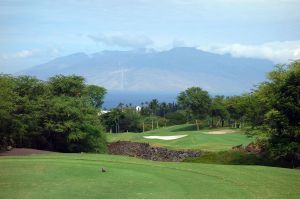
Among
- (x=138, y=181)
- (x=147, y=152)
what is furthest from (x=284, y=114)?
(x=147, y=152)

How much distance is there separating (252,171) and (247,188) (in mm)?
4847

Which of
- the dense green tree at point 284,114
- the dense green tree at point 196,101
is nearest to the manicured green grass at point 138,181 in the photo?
the dense green tree at point 284,114

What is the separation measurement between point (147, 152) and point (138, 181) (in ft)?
131

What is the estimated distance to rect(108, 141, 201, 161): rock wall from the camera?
49.9 m

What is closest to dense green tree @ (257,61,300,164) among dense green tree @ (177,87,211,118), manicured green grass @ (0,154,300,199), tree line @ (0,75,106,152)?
manicured green grass @ (0,154,300,199)

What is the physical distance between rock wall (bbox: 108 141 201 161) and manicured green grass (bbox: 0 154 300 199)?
2624 centimetres

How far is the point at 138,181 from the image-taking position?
17828mm

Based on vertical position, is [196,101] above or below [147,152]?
above

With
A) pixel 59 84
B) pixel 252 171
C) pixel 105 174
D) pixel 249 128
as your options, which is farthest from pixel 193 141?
pixel 105 174

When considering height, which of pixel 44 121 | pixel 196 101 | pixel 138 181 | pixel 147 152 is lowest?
pixel 147 152

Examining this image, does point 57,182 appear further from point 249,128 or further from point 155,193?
point 249,128

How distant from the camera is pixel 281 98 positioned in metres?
30.3

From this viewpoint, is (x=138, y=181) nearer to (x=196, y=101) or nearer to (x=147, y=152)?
(x=147, y=152)

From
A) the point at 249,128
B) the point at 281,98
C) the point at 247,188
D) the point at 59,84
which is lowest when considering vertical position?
the point at 247,188
